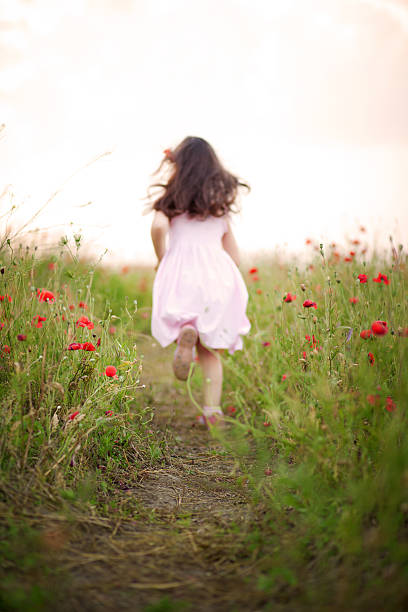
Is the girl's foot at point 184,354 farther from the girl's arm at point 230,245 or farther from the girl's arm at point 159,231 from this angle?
the girl's arm at point 230,245

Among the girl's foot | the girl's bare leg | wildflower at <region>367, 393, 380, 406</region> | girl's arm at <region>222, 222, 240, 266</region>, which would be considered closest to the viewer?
wildflower at <region>367, 393, 380, 406</region>

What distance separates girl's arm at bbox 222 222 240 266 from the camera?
3160mm

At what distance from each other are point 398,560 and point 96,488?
3.68ft

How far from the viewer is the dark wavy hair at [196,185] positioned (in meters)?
2.98

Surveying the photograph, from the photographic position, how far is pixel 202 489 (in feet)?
6.44

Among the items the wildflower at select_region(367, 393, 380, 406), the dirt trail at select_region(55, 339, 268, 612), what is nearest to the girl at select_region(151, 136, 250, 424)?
the dirt trail at select_region(55, 339, 268, 612)

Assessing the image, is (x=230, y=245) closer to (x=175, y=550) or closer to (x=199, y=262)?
(x=199, y=262)

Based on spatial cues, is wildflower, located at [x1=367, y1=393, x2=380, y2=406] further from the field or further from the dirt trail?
the dirt trail

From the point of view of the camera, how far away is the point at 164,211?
3.01 meters

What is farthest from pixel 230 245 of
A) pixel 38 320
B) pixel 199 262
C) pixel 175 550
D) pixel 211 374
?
pixel 175 550

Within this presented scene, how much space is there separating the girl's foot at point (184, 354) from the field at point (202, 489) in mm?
324

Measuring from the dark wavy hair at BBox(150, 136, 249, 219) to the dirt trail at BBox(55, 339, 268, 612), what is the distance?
159cm

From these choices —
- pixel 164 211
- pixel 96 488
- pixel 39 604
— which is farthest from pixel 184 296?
pixel 39 604

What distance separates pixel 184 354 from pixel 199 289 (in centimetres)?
53
